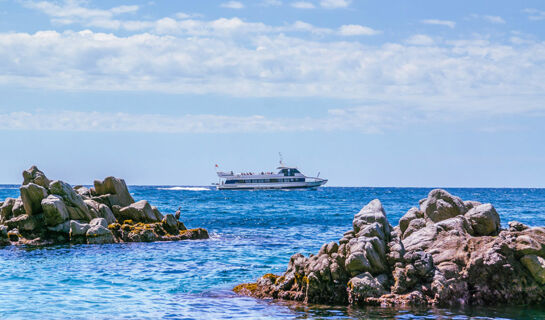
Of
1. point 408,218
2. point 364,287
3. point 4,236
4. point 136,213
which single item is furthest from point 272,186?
point 364,287

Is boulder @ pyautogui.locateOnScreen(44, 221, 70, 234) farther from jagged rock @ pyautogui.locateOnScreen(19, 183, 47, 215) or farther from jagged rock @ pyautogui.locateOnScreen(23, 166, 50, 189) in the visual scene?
jagged rock @ pyautogui.locateOnScreen(23, 166, 50, 189)

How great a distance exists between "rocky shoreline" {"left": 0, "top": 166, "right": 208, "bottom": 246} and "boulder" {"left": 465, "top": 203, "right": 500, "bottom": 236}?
19635 mm

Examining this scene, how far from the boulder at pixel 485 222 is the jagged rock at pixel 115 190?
24590mm

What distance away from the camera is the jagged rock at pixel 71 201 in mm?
32906

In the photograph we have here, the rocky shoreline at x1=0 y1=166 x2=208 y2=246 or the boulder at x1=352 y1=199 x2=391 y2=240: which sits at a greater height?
the boulder at x1=352 y1=199 x2=391 y2=240

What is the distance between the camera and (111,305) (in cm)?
1702

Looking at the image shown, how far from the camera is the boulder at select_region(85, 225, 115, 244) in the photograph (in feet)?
104

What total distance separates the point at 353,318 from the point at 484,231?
21.7 feet

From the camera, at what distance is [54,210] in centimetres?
3139

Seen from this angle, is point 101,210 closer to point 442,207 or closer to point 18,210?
point 18,210

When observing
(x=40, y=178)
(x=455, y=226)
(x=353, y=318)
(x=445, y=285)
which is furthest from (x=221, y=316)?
(x=40, y=178)

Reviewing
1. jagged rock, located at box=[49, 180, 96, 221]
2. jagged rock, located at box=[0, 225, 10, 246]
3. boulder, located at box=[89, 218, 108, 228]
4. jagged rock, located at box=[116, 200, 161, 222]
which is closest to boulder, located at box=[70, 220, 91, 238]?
boulder, located at box=[89, 218, 108, 228]

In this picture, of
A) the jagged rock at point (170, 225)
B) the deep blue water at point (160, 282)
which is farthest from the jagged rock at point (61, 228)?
the jagged rock at point (170, 225)

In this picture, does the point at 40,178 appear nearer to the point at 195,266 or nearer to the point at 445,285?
the point at 195,266
